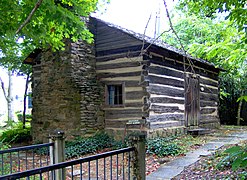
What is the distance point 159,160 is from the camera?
6.92 m

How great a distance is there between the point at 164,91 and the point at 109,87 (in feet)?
6.64

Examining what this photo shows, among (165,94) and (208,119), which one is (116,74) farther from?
(208,119)

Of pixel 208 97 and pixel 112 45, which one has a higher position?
pixel 112 45

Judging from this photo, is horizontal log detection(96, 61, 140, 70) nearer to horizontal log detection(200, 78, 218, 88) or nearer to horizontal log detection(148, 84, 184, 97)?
horizontal log detection(148, 84, 184, 97)

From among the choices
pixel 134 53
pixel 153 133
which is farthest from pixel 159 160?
pixel 134 53

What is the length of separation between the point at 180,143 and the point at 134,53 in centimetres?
337

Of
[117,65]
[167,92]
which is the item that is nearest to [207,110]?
[167,92]

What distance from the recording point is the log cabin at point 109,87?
8750 mm

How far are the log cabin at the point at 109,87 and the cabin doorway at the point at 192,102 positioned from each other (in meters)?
0.54

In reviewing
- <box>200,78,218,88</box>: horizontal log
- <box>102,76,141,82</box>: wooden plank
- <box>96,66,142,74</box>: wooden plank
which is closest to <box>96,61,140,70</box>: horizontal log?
<box>96,66,142,74</box>: wooden plank

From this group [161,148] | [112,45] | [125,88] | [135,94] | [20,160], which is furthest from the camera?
[112,45]

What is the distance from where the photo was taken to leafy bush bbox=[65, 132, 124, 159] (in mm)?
8223

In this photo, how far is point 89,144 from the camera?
28.6ft

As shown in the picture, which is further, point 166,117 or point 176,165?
point 166,117
